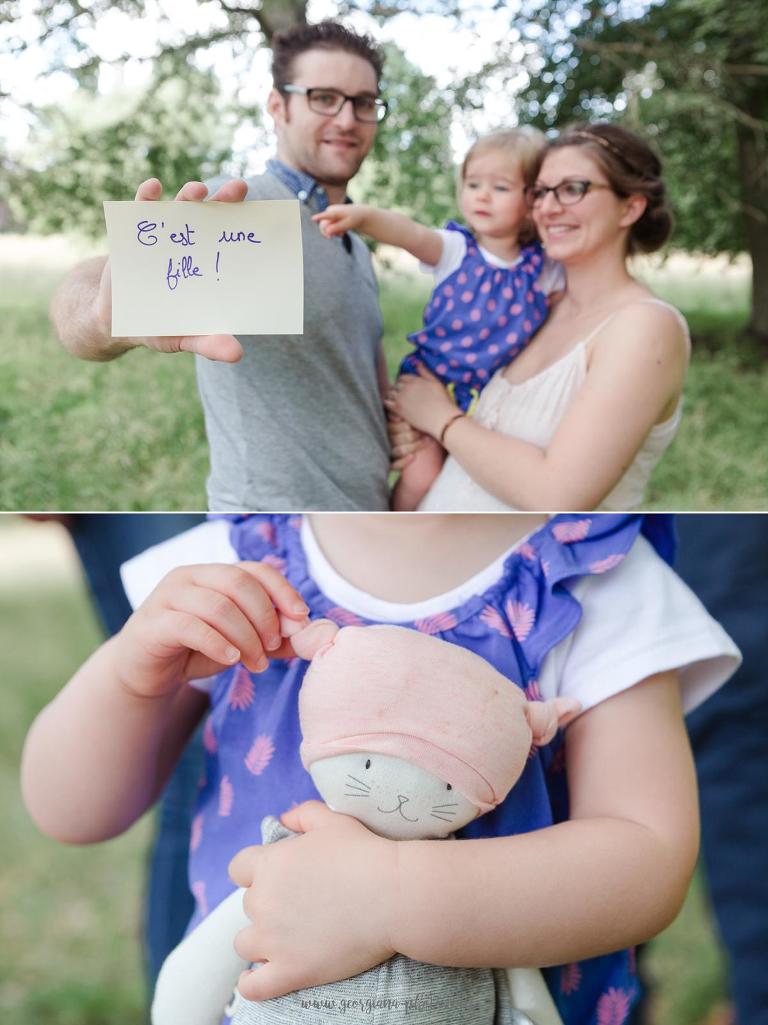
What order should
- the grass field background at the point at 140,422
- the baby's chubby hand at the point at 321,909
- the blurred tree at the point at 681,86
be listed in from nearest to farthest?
the baby's chubby hand at the point at 321,909
the blurred tree at the point at 681,86
the grass field background at the point at 140,422

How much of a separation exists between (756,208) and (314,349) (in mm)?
1171

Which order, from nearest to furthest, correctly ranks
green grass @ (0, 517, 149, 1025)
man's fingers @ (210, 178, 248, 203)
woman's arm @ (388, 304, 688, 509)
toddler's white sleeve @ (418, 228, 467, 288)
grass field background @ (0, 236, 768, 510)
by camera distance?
green grass @ (0, 517, 149, 1025) < man's fingers @ (210, 178, 248, 203) < woman's arm @ (388, 304, 688, 509) < toddler's white sleeve @ (418, 228, 467, 288) < grass field background @ (0, 236, 768, 510)

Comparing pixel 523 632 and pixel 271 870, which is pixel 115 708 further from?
pixel 523 632

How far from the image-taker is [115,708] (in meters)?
0.59

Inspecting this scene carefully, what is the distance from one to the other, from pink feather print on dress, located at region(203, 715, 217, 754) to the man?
0.46 metres

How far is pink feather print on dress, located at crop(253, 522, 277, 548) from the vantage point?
65 centimetres

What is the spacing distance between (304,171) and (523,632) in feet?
2.21

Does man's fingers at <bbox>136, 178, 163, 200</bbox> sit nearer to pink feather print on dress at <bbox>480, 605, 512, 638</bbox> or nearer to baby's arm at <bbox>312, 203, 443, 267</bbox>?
baby's arm at <bbox>312, 203, 443, 267</bbox>

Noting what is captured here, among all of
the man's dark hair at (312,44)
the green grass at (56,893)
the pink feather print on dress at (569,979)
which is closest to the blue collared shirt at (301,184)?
the man's dark hair at (312,44)

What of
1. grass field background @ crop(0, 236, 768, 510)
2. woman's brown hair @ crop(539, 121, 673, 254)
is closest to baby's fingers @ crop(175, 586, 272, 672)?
woman's brown hair @ crop(539, 121, 673, 254)

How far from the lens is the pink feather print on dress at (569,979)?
54cm

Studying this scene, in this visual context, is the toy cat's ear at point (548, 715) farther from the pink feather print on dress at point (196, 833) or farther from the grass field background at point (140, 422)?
A: the grass field background at point (140, 422)

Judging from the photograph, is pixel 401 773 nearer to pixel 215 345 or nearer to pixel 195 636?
pixel 195 636

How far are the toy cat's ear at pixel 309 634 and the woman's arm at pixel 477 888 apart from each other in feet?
0.28
